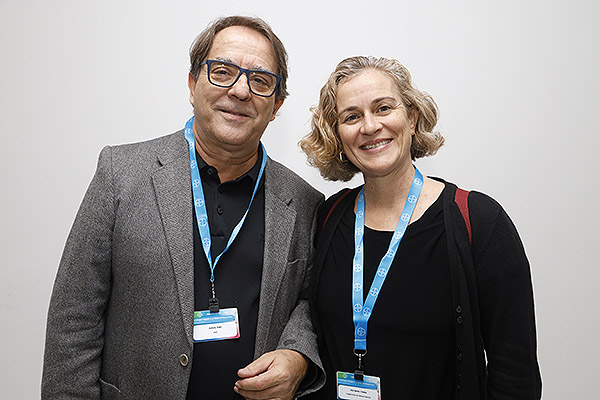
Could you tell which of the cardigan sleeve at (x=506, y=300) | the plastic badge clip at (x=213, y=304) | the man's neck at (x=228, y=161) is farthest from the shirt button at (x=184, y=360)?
the cardigan sleeve at (x=506, y=300)

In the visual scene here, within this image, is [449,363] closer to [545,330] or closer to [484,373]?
[484,373]

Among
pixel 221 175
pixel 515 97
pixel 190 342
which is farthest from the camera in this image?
pixel 515 97

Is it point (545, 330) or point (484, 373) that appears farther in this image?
point (545, 330)

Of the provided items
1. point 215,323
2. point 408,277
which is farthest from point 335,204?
point 215,323

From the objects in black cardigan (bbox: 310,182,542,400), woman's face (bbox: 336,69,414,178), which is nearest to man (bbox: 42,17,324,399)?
woman's face (bbox: 336,69,414,178)

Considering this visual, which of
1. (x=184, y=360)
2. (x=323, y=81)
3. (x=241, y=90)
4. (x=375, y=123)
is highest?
(x=323, y=81)

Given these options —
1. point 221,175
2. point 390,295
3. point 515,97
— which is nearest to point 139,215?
point 221,175

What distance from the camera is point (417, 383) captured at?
4.82 ft

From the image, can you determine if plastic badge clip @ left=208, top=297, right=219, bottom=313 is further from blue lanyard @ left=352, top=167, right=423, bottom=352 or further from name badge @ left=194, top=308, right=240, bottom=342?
blue lanyard @ left=352, top=167, right=423, bottom=352

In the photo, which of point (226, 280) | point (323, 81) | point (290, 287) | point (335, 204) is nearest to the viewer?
point (226, 280)

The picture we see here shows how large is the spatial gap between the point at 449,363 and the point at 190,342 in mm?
870

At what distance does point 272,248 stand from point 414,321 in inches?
21.7

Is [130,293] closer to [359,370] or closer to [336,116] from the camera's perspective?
[359,370]

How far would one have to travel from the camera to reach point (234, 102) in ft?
5.11
